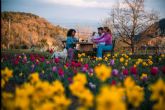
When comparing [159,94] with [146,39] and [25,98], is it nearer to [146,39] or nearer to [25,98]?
[25,98]

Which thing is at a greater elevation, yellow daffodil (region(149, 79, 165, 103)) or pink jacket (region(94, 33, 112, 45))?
pink jacket (region(94, 33, 112, 45))

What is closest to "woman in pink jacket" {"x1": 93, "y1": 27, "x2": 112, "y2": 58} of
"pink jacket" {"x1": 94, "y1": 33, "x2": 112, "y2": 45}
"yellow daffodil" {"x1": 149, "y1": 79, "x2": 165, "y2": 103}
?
"pink jacket" {"x1": 94, "y1": 33, "x2": 112, "y2": 45}

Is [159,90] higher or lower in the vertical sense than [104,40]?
lower

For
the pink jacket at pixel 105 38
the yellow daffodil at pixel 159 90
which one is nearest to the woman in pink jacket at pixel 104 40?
the pink jacket at pixel 105 38

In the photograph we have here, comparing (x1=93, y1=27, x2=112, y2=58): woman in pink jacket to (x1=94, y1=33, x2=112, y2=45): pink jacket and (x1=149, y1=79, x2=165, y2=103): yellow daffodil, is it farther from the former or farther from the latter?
(x1=149, y1=79, x2=165, y2=103): yellow daffodil

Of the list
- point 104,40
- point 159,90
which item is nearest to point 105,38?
point 104,40

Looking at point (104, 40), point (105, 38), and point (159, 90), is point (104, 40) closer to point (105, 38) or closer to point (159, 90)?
point (105, 38)

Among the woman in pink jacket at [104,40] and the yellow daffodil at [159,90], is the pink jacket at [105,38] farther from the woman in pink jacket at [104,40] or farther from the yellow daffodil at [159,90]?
the yellow daffodil at [159,90]

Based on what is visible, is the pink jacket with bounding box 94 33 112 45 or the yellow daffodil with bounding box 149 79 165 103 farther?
the pink jacket with bounding box 94 33 112 45

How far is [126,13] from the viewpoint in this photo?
1046 inches

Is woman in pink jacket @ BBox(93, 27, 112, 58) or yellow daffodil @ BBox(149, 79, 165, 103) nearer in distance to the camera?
yellow daffodil @ BBox(149, 79, 165, 103)

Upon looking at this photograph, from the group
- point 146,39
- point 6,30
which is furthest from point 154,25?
point 6,30

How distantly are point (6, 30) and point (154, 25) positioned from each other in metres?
13.1

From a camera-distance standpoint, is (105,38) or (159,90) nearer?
(159,90)
